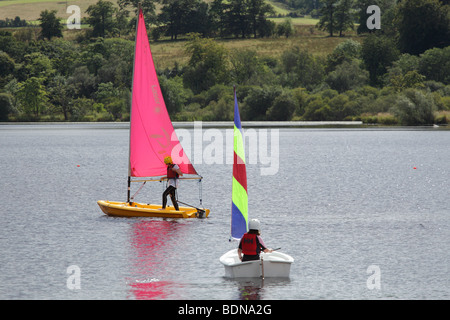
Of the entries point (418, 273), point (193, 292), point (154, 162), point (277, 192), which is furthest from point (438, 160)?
point (193, 292)

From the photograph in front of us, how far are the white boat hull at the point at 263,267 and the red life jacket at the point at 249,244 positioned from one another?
0.38m

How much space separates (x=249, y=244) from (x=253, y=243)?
17cm

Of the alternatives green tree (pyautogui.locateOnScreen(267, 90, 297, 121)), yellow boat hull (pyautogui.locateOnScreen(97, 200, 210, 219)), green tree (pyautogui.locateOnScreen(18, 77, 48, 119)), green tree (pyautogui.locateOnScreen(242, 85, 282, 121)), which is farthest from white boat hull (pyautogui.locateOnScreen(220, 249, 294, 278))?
green tree (pyautogui.locateOnScreen(18, 77, 48, 119))

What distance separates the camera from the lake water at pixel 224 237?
95.3 ft

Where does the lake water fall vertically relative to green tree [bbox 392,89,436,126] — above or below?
below

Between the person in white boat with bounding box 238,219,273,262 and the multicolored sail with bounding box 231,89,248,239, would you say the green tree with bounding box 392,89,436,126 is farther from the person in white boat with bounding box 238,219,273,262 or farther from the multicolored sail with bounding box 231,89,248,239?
the person in white boat with bounding box 238,219,273,262

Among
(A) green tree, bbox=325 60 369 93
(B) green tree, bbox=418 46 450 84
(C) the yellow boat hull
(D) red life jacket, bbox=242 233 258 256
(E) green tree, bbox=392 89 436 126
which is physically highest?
(B) green tree, bbox=418 46 450 84

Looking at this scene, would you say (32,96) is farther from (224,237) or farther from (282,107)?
(224,237)

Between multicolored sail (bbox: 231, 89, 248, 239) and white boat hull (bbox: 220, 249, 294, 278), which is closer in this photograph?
white boat hull (bbox: 220, 249, 294, 278)

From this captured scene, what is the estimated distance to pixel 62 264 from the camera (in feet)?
109

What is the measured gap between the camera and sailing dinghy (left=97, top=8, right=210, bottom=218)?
44219mm

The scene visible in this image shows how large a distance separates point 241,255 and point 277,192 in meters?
33.7

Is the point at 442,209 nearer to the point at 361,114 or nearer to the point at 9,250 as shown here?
the point at 9,250

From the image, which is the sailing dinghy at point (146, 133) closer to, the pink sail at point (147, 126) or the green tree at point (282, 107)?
the pink sail at point (147, 126)
